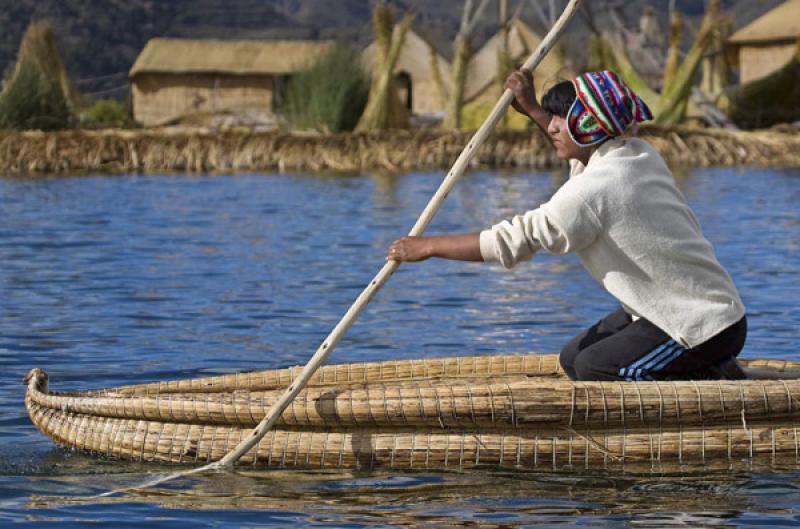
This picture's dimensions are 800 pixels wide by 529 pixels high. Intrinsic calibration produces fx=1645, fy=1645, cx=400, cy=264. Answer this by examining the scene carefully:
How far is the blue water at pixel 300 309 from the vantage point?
5.68m

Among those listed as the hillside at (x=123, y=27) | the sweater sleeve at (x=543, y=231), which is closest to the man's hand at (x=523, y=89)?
the sweater sleeve at (x=543, y=231)

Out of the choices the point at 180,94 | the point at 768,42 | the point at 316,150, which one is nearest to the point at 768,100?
the point at 768,42

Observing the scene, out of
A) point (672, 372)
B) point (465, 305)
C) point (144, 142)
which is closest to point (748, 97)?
point (144, 142)

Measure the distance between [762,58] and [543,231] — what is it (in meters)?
34.0

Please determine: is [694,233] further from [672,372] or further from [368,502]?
[368,502]

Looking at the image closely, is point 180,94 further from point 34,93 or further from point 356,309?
point 356,309

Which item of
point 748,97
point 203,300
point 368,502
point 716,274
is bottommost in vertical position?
point 748,97

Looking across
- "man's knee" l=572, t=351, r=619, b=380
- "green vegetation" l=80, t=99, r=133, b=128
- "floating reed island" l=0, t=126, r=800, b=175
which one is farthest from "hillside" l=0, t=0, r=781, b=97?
"man's knee" l=572, t=351, r=619, b=380

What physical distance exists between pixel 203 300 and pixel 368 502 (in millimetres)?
6218

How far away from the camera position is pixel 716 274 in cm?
596

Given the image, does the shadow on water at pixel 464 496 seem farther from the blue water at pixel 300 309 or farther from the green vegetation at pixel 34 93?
the green vegetation at pixel 34 93

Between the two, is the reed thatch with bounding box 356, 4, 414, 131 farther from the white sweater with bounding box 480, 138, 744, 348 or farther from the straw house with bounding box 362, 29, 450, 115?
the white sweater with bounding box 480, 138, 744, 348

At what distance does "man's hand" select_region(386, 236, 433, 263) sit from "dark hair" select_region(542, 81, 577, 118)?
0.70 m

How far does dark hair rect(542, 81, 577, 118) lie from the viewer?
592 centimetres
